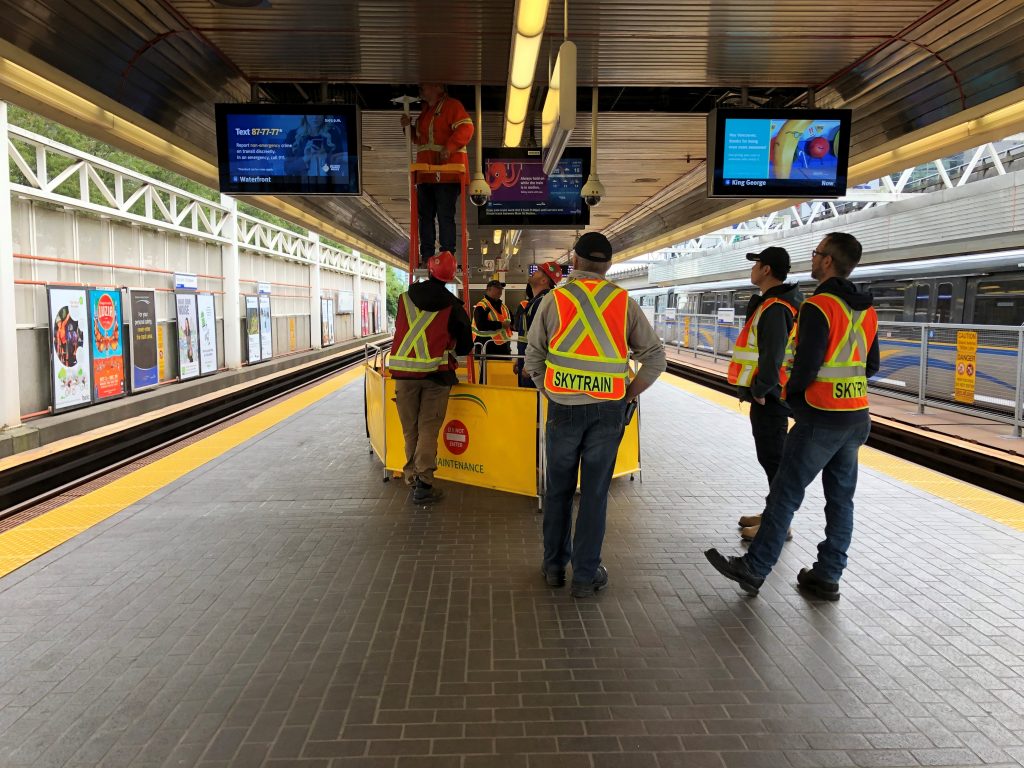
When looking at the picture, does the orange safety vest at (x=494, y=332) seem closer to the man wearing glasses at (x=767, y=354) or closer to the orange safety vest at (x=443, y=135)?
the orange safety vest at (x=443, y=135)


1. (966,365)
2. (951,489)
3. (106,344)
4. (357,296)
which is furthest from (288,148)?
(357,296)

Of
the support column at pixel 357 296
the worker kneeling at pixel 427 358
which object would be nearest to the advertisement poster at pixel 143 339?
the worker kneeling at pixel 427 358

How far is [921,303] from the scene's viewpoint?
12.8 metres

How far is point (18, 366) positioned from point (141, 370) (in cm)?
341

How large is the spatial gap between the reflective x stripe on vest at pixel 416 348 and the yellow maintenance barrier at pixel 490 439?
58 cm

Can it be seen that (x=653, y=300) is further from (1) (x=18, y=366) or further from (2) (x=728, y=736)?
(2) (x=728, y=736)

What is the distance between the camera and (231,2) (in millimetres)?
4379

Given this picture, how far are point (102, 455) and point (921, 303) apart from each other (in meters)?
14.7

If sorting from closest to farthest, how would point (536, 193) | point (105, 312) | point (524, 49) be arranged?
point (524, 49) → point (536, 193) → point (105, 312)

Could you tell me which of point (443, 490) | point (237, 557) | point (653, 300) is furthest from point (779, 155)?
point (653, 300)

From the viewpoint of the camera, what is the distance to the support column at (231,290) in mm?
17656

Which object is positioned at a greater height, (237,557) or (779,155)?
(779,155)

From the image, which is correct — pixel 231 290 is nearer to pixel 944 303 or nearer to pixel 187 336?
pixel 187 336

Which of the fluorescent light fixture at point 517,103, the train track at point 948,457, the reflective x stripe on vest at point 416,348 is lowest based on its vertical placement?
the train track at point 948,457
